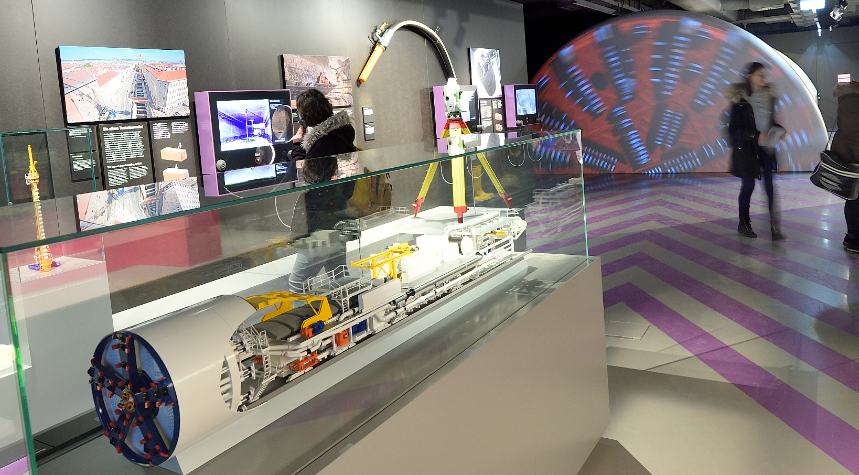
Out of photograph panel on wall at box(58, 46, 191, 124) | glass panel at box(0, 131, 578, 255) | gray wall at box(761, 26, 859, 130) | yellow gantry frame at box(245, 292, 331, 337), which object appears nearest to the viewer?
glass panel at box(0, 131, 578, 255)

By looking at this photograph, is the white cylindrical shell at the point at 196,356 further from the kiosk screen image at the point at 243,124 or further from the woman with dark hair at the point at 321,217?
the kiosk screen image at the point at 243,124

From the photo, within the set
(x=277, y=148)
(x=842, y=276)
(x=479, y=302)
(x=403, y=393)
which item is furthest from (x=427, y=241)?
(x=277, y=148)

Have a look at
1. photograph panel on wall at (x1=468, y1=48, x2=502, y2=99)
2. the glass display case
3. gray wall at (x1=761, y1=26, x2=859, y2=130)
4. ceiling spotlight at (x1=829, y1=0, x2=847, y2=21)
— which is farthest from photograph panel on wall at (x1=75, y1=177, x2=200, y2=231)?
gray wall at (x1=761, y1=26, x2=859, y2=130)

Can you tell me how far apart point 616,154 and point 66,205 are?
11.3 m

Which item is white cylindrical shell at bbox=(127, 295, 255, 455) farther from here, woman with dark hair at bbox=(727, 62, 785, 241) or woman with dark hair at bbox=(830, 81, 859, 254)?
woman with dark hair at bbox=(727, 62, 785, 241)

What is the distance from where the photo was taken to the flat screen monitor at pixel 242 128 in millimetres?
5539

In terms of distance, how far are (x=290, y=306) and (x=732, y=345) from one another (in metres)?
3.02

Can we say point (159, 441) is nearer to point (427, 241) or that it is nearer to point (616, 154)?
point (427, 241)

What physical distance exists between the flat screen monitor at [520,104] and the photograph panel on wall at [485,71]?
0.24m

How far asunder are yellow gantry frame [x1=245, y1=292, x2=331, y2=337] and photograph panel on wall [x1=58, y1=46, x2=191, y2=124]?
4.05 meters

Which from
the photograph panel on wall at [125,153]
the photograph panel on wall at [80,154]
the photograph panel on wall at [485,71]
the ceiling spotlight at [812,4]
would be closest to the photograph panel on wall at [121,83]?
the photograph panel on wall at [125,153]

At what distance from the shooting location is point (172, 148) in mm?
5328

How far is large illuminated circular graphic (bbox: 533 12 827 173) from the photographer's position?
9867mm

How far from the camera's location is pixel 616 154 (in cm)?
1174
